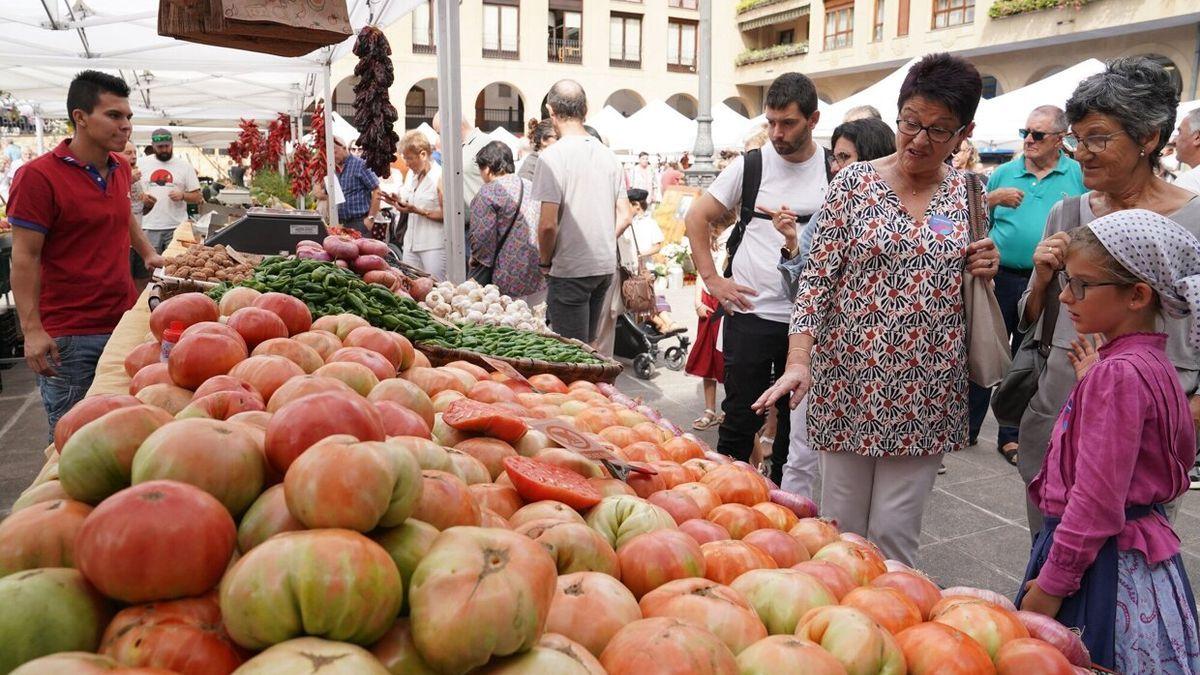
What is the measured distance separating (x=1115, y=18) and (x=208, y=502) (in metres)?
27.2

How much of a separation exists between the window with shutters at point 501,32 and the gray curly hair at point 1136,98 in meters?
36.8

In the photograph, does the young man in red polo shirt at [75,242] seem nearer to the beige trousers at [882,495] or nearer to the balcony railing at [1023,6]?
the beige trousers at [882,495]

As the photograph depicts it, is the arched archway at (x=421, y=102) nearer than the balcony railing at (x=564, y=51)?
No

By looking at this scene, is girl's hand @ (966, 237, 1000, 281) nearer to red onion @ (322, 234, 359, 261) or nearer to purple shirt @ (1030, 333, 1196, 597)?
purple shirt @ (1030, 333, 1196, 597)

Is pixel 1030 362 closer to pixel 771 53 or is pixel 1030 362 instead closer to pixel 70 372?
pixel 70 372

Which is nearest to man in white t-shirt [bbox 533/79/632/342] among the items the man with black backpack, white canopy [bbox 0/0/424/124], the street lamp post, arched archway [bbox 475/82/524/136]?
the man with black backpack

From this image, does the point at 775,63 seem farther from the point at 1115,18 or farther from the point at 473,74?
the point at 1115,18

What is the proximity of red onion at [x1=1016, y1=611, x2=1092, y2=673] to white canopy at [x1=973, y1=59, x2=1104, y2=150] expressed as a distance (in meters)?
11.3

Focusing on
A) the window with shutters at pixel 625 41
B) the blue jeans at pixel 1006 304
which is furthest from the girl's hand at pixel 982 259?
the window with shutters at pixel 625 41

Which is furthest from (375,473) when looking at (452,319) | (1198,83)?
(1198,83)

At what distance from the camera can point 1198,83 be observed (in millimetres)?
21562

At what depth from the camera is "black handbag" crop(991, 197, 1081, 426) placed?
2764 mm

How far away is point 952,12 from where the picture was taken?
92.0 feet

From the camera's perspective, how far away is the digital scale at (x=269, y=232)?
564cm
